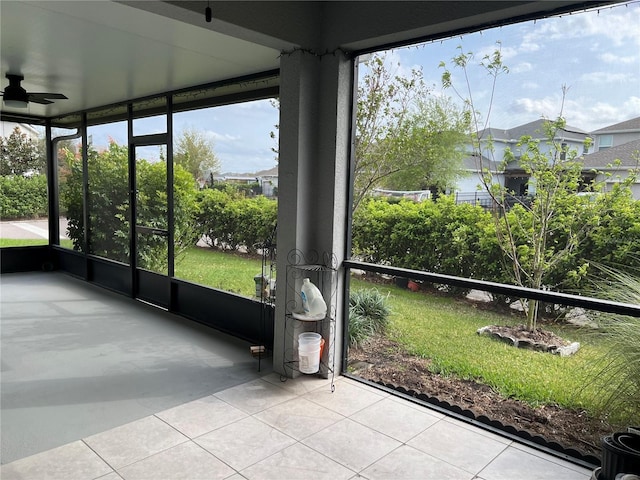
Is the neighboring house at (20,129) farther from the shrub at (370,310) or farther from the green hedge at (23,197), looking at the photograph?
the shrub at (370,310)

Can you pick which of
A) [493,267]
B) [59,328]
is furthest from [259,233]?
[493,267]

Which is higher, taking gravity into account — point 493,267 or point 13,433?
point 493,267

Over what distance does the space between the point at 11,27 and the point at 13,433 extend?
2.62 m

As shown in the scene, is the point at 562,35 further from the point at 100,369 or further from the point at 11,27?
the point at 100,369

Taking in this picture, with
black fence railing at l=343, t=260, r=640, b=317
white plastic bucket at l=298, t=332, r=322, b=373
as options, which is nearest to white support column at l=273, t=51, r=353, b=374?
white plastic bucket at l=298, t=332, r=322, b=373

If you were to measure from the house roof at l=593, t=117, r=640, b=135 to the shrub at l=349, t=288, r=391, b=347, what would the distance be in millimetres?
2193

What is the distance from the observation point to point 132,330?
4.54 meters

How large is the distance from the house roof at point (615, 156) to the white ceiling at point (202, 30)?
0.84 metres

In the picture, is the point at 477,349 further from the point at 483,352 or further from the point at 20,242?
the point at 20,242

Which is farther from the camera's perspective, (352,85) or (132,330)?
(132,330)

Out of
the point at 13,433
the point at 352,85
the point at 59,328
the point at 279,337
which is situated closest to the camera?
the point at 13,433

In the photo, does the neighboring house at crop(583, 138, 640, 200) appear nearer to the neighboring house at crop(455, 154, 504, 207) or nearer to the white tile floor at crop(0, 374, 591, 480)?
the neighboring house at crop(455, 154, 504, 207)

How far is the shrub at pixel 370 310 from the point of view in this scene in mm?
4066

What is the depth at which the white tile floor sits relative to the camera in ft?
7.52
